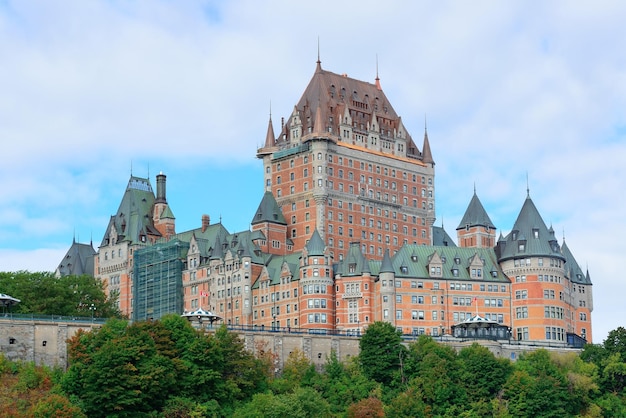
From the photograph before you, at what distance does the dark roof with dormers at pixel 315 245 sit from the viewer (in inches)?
7388

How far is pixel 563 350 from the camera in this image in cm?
17800

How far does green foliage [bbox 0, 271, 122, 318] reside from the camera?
568 ft

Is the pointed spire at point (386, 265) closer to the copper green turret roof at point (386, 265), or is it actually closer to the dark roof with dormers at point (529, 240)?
the copper green turret roof at point (386, 265)

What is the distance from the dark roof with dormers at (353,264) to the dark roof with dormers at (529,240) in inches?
673

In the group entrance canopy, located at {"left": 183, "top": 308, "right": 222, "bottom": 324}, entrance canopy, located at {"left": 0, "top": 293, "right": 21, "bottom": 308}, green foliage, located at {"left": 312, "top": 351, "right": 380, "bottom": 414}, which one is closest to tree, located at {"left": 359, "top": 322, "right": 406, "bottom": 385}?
green foliage, located at {"left": 312, "top": 351, "right": 380, "bottom": 414}

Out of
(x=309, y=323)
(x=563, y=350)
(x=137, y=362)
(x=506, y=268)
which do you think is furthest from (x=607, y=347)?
(x=137, y=362)

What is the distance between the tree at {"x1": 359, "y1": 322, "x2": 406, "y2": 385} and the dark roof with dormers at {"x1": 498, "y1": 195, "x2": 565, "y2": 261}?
30998mm

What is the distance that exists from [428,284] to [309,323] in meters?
15.0

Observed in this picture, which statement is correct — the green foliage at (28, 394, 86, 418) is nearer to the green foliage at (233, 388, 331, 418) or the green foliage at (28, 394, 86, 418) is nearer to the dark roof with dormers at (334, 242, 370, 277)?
the green foliage at (233, 388, 331, 418)

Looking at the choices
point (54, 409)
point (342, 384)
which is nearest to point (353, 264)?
Answer: point (342, 384)

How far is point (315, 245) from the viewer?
188 meters

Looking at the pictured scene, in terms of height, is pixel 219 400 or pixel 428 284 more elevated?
pixel 428 284

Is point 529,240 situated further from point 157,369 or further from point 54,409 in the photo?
point 54,409

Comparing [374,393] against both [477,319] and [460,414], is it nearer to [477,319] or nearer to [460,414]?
[460,414]
